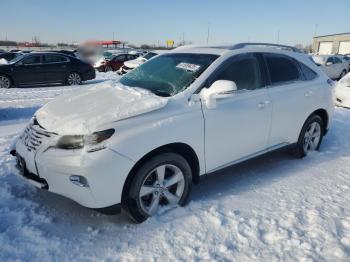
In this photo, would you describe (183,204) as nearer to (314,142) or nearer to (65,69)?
(314,142)

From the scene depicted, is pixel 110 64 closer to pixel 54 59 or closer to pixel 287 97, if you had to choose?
pixel 54 59

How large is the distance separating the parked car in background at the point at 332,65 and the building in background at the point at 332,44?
33.3 meters

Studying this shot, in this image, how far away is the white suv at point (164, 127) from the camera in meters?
2.90

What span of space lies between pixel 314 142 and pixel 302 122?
2.45 feet

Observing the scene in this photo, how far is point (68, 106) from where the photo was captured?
3479mm

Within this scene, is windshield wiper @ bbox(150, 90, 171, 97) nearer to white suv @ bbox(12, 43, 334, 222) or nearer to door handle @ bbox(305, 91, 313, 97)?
white suv @ bbox(12, 43, 334, 222)

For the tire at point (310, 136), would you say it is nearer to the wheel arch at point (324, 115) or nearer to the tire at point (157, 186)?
the wheel arch at point (324, 115)

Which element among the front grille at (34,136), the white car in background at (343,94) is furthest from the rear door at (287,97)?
the white car in background at (343,94)

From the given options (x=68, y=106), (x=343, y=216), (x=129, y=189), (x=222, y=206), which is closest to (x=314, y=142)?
(x=343, y=216)

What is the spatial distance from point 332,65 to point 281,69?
16488 mm

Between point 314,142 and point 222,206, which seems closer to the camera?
point 222,206

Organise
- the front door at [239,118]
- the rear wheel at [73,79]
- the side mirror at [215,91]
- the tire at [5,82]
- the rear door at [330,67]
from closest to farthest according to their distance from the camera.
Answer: the side mirror at [215,91] → the front door at [239,118] → the tire at [5,82] → the rear wheel at [73,79] → the rear door at [330,67]

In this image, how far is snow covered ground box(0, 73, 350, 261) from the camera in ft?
9.35

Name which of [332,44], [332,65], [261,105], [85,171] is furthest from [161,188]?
[332,44]
